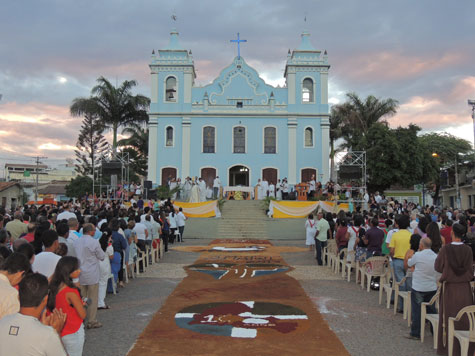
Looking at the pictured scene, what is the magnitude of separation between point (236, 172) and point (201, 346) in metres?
29.1

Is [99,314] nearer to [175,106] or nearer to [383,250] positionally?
[383,250]

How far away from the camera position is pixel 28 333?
2.72 metres

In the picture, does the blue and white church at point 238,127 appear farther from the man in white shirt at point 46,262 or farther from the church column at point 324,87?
the man in white shirt at point 46,262

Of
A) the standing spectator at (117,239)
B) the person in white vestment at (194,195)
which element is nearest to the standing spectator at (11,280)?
the standing spectator at (117,239)

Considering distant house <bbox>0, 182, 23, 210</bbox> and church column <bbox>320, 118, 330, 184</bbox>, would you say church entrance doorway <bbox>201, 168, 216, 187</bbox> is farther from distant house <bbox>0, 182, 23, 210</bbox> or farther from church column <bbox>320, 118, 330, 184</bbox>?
distant house <bbox>0, 182, 23, 210</bbox>

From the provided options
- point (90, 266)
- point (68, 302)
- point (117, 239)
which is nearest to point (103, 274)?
point (90, 266)

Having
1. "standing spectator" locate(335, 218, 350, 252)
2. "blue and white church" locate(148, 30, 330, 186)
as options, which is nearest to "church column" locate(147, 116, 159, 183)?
"blue and white church" locate(148, 30, 330, 186)

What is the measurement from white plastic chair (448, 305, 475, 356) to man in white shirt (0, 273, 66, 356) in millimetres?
4249

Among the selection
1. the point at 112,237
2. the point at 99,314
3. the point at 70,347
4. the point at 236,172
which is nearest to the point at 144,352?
the point at 70,347

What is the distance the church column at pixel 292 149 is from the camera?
33312mm

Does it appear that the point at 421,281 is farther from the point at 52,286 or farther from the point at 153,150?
the point at 153,150

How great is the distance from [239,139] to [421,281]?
2841 centimetres

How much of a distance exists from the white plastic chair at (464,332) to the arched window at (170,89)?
102 feet

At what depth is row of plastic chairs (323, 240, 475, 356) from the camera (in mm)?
4949
